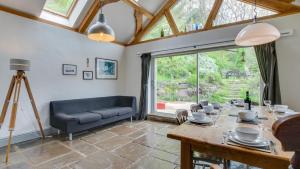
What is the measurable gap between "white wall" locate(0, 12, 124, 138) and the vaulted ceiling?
8.5 inches

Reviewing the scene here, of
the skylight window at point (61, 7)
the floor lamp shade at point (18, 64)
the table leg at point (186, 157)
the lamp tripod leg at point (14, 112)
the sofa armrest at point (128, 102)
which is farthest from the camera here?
the sofa armrest at point (128, 102)

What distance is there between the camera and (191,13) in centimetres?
428

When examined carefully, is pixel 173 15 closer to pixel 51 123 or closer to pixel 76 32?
pixel 76 32

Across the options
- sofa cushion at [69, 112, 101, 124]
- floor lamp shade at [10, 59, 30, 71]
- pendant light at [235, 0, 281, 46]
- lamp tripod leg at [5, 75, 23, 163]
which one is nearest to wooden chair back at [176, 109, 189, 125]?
pendant light at [235, 0, 281, 46]

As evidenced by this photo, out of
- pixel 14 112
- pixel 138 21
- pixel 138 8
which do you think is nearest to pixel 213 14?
pixel 138 8

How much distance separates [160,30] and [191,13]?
3.30 ft

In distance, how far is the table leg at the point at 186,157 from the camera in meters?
1.17

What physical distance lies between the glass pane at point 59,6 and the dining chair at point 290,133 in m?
4.46

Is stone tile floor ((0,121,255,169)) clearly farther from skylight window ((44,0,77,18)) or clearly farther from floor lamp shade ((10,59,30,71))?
skylight window ((44,0,77,18))

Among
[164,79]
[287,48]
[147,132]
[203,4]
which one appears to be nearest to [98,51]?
[164,79]

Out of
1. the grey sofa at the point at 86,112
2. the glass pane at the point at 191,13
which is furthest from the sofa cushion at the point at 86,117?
the glass pane at the point at 191,13

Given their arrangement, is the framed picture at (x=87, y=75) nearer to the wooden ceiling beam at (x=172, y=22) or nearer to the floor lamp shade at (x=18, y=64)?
→ the floor lamp shade at (x=18, y=64)

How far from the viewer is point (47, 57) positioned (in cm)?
354

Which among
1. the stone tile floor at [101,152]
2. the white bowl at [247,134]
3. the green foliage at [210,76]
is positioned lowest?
the stone tile floor at [101,152]
